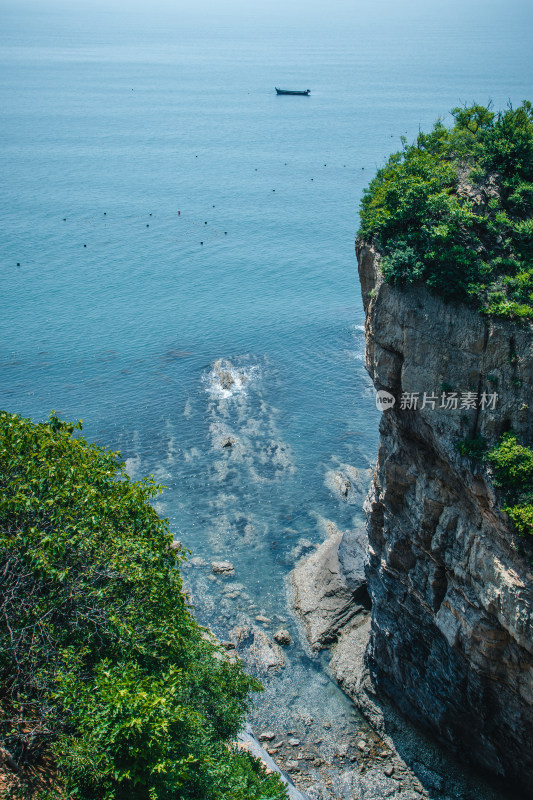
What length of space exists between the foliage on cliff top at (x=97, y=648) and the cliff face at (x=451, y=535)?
11.3m

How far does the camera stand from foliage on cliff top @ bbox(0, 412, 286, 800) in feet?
66.5

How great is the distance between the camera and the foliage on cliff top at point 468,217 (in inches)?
1125

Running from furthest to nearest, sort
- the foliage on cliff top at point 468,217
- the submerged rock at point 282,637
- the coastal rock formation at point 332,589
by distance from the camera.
Answer: the coastal rock formation at point 332,589 → the submerged rock at point 282,637 → the foliage on cliff top at point 468,217

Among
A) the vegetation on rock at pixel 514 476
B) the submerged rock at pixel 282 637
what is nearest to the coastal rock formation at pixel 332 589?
the submerged rock at pixel 282 637

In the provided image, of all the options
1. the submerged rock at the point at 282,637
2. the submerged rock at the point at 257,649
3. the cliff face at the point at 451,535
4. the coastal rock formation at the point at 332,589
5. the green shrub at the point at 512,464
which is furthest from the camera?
the coastal rock formation at the point at 332,589

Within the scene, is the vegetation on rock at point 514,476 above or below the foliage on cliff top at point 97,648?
above

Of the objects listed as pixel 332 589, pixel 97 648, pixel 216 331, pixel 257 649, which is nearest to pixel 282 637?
pixel 257 649

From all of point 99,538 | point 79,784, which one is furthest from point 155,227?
point 79,784

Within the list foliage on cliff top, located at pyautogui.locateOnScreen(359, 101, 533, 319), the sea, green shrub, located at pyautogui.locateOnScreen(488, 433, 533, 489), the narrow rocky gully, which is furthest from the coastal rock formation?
foliage on cliff top, located at pyautogui.locateOnScreen(359, 101, 533, 319)

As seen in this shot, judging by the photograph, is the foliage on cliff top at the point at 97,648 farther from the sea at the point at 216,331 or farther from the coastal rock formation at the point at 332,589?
the coastal rock formation at the point at 332,589

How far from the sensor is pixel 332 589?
44.2m

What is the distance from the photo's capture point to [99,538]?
24.7 m

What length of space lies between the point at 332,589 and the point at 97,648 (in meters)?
24.4

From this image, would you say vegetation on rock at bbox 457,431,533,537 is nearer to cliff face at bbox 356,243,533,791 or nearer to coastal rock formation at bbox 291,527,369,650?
cliff face at bbox 356,243,533,791
